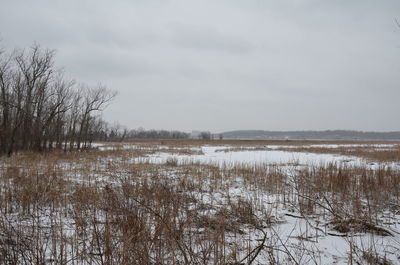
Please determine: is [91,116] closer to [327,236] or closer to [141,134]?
[327,236]

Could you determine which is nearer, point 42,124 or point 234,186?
point 234,186

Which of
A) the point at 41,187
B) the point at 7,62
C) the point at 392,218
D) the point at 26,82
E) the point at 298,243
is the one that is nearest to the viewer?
the point at 298,243

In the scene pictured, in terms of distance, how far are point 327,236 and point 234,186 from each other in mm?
3426

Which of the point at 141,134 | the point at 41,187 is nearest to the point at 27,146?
the point at 41,187

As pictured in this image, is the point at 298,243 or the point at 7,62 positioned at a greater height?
the point at 7,62

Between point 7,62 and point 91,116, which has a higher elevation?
point 7,62

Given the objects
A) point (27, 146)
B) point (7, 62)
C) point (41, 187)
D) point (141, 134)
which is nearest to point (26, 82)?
point (7, 62)

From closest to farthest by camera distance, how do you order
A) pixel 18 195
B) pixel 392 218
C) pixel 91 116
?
pixel 392 218 < pixel 18 195 < pixel 91 116

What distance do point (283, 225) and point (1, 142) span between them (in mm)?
20442

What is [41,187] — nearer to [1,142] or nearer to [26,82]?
[1,142]

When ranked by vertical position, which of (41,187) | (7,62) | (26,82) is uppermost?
(7,62)

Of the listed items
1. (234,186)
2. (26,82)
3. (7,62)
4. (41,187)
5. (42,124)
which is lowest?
(234,186)

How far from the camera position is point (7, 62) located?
15102mm

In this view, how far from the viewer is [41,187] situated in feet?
15.9
